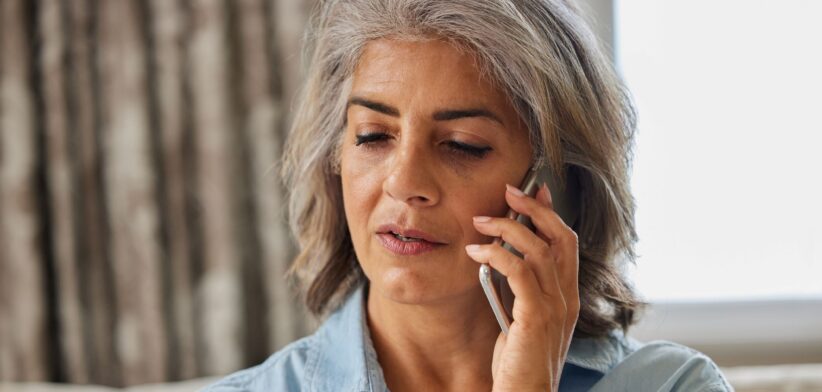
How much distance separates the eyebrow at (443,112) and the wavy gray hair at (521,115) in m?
0.05

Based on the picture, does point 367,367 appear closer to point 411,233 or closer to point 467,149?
point 411,233

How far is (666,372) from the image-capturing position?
1.62 metres

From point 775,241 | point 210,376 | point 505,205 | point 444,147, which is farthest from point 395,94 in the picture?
point 775,241

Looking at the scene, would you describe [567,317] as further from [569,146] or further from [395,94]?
[395,94]

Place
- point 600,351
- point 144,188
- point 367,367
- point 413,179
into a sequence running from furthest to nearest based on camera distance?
point 144,188 → point 600,351 → point 367,367 → point 413,179

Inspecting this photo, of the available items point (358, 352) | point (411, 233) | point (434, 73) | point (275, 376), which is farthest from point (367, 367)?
point (434, 73)

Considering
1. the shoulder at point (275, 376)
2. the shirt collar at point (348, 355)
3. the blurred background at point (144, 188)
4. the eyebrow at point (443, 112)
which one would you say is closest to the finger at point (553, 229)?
the eyebrow at point (443, 112)

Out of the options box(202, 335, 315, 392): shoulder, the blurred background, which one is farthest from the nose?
the blurred background

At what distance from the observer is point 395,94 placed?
1.43m

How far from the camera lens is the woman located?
1421 mm

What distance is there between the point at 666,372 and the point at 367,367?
1.62 feet

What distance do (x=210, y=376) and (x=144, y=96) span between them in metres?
0.69

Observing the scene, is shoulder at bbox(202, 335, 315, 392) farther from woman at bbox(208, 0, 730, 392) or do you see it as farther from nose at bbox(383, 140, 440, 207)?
nose at bbox(383, 140, 440, 207)

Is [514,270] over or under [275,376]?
over
